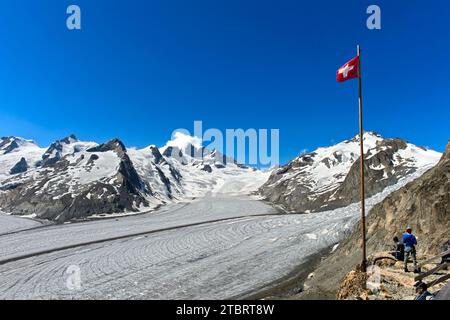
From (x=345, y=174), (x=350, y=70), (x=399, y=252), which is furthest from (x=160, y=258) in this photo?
(x=345, y=174)

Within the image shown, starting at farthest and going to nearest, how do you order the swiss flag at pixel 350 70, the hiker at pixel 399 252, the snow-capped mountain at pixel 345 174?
the snow-capped mountain at pixel 345 174
the hiker at pixel 399 252
the swiss flag at pixel 350 70

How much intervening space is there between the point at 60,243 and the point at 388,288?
171 ft

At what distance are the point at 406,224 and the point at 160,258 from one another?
1048 inches

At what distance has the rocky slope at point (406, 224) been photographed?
76.6ft

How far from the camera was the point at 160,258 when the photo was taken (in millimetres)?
41406

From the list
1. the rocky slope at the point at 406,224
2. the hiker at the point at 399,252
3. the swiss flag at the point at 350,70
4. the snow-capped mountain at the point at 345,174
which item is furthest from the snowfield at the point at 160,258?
the snow-capped mountain at the point at 345,174

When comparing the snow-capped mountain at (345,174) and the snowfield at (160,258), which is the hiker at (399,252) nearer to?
the snowfield at (160,258)

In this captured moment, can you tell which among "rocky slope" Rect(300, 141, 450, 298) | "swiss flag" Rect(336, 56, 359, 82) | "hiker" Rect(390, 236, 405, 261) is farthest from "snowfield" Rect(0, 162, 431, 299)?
"swiss flag" Rect(336, 56, 359, 82)

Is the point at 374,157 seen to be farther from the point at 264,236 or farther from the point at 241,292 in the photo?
the point at 241,292

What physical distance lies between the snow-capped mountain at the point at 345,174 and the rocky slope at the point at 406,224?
206 feet

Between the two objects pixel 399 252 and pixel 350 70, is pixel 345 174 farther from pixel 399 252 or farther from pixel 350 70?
pixel 350 70
